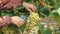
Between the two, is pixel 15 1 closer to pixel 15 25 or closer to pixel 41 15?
pixel 15 25

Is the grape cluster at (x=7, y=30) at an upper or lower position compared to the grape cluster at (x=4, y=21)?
lower

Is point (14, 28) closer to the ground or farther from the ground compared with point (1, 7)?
closer to the ground

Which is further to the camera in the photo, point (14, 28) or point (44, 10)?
point (44, 10)

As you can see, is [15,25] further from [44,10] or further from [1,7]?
[44,10]

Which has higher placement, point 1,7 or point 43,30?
point 1,7

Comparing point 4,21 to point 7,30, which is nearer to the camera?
point 4,21

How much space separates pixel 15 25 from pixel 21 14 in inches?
3.2

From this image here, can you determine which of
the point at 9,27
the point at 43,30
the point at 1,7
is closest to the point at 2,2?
the point at 1,7

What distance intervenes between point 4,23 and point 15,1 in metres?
0.10

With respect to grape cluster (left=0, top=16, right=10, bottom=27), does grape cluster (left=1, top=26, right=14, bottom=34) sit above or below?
below

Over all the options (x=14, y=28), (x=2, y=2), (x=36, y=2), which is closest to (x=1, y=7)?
(x=2, y=2)

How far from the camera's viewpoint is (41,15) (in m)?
0.93

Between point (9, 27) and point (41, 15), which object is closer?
point (9, 27)

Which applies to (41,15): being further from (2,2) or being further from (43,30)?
(2,2)
